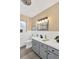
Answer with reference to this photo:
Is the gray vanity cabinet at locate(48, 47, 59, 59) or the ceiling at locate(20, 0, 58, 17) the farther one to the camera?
the ceiling at locate(20, 0, 58, 17)

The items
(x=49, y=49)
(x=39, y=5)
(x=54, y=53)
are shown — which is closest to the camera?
(x=54, y=53)

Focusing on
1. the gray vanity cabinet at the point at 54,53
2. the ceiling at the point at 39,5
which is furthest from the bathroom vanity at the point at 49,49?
the ceiling at the point at 39,5

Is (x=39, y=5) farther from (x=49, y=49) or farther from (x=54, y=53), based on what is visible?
(x=54, y=53)

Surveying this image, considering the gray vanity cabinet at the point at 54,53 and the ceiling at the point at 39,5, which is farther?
the ceiling at the point at 39,5

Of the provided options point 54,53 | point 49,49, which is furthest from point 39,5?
point 54,53

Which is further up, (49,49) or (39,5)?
(39,5)

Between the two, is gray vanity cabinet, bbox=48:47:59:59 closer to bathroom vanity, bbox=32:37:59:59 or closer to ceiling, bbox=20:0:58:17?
bathroom vanity, bbox=32:37:59:59

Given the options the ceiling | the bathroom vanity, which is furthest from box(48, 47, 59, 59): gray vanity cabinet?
the ceiling

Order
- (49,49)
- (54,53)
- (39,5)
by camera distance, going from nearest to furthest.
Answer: (54,53) → (49,49) → (39,5)

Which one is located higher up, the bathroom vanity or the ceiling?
the ceiling

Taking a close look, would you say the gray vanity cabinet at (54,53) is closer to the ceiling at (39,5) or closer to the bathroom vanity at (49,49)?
the bathroom vanity at (49,49)

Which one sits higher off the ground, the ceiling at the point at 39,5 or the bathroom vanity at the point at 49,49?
the ceiling at the point at 39,5
